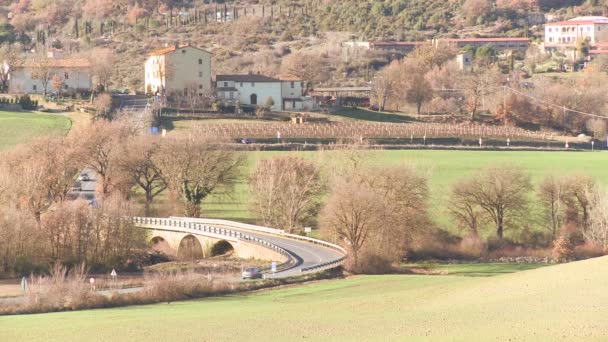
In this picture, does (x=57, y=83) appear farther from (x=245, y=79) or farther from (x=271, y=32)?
(x=271, y=32)

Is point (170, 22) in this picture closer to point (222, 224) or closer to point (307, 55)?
point (307, 55)

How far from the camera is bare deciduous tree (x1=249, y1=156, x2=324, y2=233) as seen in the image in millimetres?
74688

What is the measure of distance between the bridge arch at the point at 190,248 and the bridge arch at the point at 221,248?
2.63ft

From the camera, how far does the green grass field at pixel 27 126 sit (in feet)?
310

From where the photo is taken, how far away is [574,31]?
18312cm

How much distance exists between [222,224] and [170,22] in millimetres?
118780

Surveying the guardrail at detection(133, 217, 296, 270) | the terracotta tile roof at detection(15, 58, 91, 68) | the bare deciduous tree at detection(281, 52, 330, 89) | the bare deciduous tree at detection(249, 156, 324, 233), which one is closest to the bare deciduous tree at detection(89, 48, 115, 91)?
the terracotta tile roof at detection(15, 58, 91, 68)

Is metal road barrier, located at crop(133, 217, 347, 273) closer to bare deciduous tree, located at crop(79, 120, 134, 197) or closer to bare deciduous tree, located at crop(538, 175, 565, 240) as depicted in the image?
bare deciduous tree, located at crop(79, 120, 134, 197)

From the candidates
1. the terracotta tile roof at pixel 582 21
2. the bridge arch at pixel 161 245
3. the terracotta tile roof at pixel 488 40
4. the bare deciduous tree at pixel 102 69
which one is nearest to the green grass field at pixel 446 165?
the bridge arch at pixel 161 245

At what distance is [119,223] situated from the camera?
6906cm

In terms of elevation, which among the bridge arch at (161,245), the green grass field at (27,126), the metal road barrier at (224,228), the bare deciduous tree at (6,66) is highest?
the bare deciduous tree at (6,66)

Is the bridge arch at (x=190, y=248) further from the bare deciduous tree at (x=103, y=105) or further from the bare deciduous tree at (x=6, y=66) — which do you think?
the bare deciduous tree at (x=6, y=66)

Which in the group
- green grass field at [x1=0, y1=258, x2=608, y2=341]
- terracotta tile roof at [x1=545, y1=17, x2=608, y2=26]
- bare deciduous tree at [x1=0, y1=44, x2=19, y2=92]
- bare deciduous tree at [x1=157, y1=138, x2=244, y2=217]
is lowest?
green grass field at [x1=0, y1=258, x2=608, y2=341]

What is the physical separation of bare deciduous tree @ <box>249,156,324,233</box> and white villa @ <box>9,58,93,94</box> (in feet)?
166
